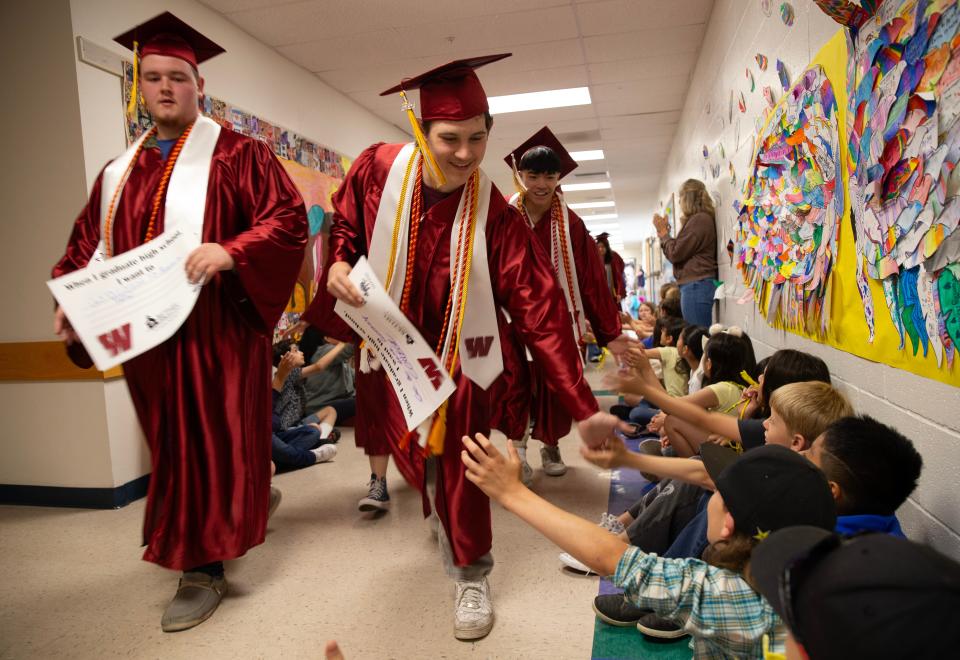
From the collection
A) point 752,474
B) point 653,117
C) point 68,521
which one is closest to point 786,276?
point 752,474

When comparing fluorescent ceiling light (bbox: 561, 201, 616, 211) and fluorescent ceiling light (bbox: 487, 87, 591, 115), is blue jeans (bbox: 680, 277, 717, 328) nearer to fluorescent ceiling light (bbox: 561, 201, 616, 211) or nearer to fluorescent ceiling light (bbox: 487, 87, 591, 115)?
fluorescent ceiling light (bbox: 487, 87, 591, 115)

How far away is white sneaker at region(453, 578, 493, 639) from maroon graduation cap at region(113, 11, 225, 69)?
187 centimetres

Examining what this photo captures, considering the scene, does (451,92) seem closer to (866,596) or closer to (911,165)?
(911,165)

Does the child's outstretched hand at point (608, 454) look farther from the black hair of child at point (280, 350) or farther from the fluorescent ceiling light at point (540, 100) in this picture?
the fluorescent ceiling light at point (540, 100)

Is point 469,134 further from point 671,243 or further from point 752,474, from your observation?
point 671,243

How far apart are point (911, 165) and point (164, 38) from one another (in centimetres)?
211

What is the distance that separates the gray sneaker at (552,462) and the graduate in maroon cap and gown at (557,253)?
0.36 metres

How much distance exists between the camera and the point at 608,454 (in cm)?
145

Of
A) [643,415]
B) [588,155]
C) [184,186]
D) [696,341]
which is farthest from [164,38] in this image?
[588,155]

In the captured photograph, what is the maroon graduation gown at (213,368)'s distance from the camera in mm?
1996

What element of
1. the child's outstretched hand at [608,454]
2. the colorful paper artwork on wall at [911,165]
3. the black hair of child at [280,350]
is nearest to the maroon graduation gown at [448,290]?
the child's outstretched hand at [608,454]

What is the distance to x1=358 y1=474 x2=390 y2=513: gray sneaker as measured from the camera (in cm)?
291

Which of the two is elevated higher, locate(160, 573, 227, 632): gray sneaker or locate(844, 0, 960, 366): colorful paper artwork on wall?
locate(844, 0, 960, 366): colorful paper artwork on wall

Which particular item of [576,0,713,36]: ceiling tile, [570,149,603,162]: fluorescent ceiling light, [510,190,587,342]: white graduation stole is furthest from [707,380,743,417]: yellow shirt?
[570,149,603,162]: fluorescent ceiling light
